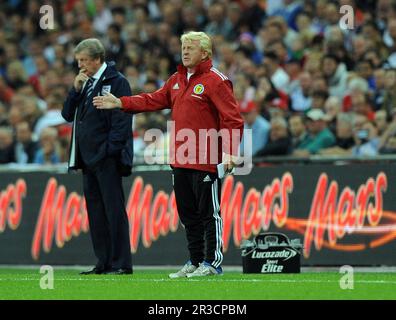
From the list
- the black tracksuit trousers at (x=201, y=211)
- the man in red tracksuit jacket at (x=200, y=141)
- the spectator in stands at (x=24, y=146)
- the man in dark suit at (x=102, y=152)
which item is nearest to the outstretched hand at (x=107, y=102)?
the man in red tracksuit jacket at (x=200, y=141)

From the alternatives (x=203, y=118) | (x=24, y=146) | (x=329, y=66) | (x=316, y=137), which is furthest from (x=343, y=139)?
(x=24, y=146)

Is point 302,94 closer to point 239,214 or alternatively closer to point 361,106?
point 361,106

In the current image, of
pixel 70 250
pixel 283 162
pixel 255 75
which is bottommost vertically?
pixel 70 250

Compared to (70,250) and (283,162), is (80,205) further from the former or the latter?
(283,162)

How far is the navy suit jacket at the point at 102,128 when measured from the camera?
11883 mm

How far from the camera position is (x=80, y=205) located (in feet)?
53.8

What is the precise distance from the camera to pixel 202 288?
10000 mm

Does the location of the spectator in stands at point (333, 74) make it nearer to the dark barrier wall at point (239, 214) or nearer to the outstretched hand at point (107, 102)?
the dark barrier wall at point (239, 214)

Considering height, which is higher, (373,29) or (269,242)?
(373,29)

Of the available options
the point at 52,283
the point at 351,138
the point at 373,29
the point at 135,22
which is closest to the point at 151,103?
the point at 52,283

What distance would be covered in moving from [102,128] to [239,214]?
3941 millimetres

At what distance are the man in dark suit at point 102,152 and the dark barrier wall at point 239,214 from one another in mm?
3660

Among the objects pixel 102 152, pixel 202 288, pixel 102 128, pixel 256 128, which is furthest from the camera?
pixel 256 128
